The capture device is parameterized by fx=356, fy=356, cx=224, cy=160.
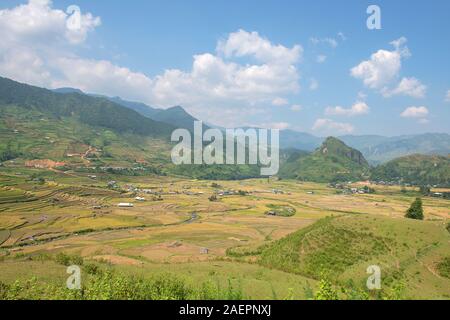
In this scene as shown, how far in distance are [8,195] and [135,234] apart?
5782 cm

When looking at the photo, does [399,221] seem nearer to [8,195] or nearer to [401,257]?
[401,257]

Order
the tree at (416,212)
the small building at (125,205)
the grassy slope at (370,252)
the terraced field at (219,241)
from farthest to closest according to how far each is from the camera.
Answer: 1. the small building at (125,205)
2. the tree at (416,212)
3. the grassy slope at (370,252)
4. the terraced field at (219,241)

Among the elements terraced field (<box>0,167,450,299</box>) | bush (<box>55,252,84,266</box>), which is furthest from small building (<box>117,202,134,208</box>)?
bush (<box>55,252,84,266</box>)

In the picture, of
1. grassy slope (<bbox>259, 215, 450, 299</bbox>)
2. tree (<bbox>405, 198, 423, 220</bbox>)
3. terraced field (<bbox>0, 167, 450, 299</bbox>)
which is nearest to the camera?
terraced field (<bbox>0, 167, 450, 299</bbox>)

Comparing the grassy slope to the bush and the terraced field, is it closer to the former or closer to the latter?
the terraced field

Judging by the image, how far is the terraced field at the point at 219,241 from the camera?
40.6 metres

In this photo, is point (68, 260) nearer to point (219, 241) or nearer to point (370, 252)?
point (370, 252)

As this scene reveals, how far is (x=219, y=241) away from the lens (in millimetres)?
81750

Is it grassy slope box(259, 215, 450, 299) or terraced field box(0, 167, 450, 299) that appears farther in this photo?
grassy slope box(259, 215, 450, 299)

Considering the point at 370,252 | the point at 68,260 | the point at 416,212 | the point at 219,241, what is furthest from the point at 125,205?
the point at 370,252

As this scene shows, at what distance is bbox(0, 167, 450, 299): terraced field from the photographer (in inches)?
1597

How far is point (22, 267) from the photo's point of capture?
37125 millimetres

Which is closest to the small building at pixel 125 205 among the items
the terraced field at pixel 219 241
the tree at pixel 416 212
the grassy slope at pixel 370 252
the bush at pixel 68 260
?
the terraced field at pixel 219 241

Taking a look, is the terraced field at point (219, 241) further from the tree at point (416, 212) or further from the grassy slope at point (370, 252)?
the tree at point (416, 212)
